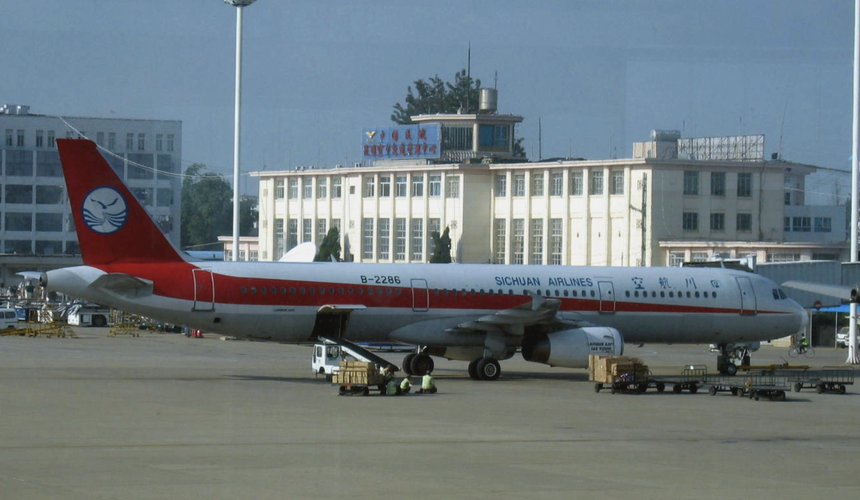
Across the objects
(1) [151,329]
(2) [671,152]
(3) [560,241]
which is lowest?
(1) [151,329]

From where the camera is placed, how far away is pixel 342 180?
305 feet

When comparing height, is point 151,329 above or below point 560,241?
below

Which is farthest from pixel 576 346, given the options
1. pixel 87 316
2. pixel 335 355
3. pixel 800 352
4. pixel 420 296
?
pixel 87 316

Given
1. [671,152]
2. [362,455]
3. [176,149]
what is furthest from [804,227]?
[362,455]

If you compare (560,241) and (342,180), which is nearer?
(560,241)

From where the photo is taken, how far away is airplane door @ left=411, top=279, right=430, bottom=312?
36844mm

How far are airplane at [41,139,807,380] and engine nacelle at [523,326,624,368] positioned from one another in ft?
0.14

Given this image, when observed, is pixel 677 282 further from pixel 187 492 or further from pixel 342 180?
pixel 342 180

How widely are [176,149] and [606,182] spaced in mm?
27677

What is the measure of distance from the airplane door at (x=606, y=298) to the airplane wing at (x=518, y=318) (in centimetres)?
223

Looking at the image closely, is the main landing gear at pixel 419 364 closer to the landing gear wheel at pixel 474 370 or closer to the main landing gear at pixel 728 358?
the landing gear wheel at pixel 474 370

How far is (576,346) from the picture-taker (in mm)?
36469

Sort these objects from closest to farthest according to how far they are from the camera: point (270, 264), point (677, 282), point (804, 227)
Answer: point (270, 264), point (677, 282), point (804, 227)

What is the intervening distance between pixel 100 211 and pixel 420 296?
9.63 m
